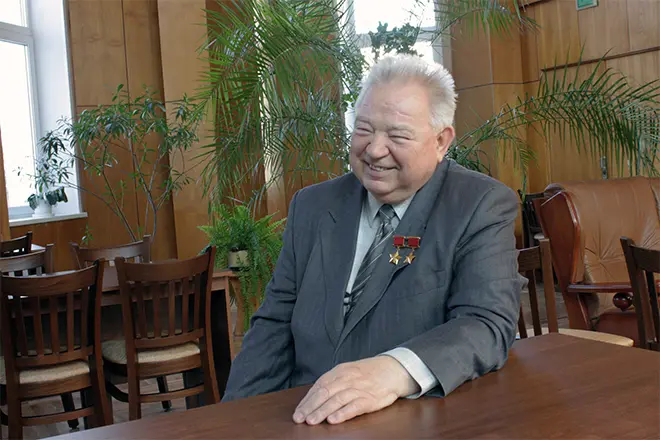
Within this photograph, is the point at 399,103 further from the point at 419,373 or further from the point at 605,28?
the point at 605,28

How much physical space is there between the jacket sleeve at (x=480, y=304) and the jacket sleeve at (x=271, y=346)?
0.42 m

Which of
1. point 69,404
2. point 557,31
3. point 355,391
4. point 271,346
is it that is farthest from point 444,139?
point 557,31

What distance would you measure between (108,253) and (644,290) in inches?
121

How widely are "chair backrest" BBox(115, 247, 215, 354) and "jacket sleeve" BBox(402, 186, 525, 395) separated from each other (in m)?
2.14

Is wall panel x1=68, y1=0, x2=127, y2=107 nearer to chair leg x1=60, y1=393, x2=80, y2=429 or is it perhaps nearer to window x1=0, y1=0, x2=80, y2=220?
window x1=0, y1=0, x2=80, y2=220

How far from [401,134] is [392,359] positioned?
1.82 ft

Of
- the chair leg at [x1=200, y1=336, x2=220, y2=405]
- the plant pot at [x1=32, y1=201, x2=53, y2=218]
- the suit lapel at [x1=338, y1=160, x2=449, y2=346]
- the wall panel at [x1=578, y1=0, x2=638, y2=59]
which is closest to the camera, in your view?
the suit lapel at [x1=338, y1=160, x2=449, y2=346]

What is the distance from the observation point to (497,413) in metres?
1.21

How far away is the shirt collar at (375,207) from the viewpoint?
71.5 inches

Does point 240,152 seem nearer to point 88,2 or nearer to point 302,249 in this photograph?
point 302,249

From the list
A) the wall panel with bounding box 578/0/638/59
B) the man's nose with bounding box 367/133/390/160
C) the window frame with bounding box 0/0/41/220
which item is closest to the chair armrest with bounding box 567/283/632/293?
the man's nose with bounding box 367/133/390/160

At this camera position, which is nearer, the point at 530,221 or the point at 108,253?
the point at 108,253

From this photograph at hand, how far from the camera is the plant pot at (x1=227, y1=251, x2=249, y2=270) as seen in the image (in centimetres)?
471

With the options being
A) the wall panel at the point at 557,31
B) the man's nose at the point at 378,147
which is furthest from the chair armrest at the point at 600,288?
the wall panel at the point at 557,31
